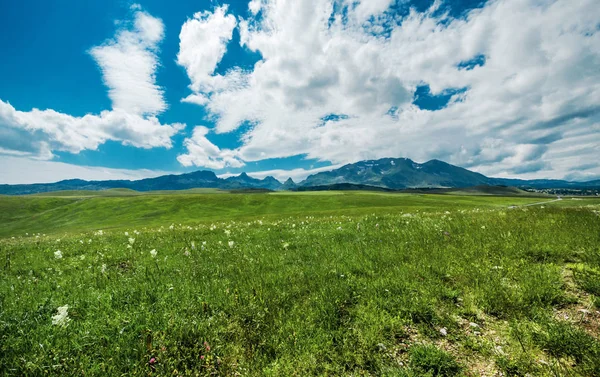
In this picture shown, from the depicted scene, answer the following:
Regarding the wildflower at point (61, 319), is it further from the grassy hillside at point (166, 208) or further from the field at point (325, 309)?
the grassy hillside at point (166, 208)

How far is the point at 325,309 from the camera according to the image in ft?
20.0

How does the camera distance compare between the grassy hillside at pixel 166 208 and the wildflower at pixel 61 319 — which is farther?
the grassy hillside at pixel 166 208

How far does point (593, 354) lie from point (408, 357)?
2903 mm

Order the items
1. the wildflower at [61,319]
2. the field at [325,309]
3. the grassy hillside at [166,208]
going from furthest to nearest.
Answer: the grassy hillside at [166,208] < the wildflower at [61,319] < the field at [325,309]

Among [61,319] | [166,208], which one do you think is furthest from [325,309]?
[166,208]

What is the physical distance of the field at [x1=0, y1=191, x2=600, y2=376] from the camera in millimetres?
4629

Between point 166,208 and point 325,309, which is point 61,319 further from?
point 166,208

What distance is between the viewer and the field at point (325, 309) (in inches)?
182

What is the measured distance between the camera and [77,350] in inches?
187

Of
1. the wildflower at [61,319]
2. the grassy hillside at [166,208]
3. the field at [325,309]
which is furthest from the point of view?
the grassy hillside at [166,208]

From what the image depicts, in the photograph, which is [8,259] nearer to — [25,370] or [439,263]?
[25,370]

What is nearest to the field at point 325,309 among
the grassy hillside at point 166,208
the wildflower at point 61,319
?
the wildflower at point 61,319

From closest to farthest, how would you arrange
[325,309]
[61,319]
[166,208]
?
[61,319], [325,309], [166,208]

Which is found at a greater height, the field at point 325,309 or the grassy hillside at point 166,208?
the field at point 325,309
